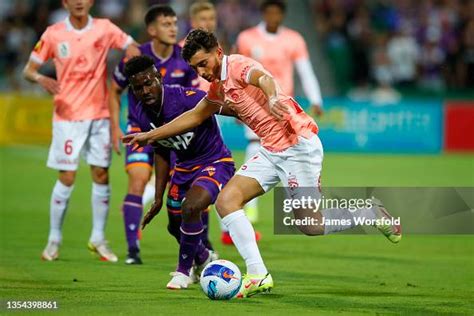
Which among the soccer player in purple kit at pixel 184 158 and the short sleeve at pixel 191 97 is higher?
the short sleeve at pixel 191 97

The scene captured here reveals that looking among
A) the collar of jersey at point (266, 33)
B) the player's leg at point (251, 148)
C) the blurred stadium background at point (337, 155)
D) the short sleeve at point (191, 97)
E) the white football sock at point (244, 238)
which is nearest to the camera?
the white football sock at point (244, 238)

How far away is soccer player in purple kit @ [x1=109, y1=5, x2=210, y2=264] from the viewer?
10.8 m

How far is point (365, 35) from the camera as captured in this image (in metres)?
28.2

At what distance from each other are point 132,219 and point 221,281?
2.50 meters

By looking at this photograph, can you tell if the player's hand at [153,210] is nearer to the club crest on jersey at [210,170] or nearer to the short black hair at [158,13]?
the club crest on jersey at [210,170]

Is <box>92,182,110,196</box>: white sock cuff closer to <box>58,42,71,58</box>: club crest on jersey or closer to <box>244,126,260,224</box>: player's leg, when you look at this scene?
<box>58,42,71,58</box>: club crest on jersey

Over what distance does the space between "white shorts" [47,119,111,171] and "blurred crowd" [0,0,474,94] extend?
50.6 feet

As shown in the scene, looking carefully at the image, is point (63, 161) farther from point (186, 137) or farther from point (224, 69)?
point (224, 69)

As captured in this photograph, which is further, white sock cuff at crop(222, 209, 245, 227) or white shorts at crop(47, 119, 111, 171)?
white shorts at crop(47, 119, 111, 171)

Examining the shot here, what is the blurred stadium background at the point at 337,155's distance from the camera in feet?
29.8

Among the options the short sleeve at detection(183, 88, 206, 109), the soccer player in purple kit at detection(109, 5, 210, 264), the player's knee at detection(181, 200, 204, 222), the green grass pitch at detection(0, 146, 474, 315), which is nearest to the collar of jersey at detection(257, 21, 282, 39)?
the green grass pitch at detection(0, 146, 474, 315)
